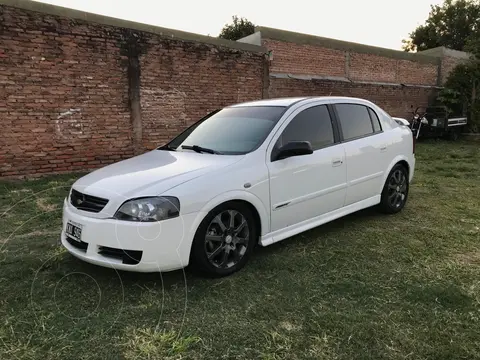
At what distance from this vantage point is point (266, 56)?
10891 mm

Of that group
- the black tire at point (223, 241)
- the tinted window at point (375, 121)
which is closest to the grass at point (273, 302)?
the black tire at point (223, 241)

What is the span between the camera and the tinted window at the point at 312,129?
3807mm

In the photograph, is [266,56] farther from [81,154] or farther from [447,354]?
[447,354]

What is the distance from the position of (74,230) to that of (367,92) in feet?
43.2

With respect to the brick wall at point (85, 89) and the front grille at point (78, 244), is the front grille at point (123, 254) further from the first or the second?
the brick wall at point (85, 89)

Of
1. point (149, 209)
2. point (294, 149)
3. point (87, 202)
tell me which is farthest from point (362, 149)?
point (87, 202)

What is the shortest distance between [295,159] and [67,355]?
2.41 m

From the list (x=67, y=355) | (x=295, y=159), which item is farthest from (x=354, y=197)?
(x=67, y=355)

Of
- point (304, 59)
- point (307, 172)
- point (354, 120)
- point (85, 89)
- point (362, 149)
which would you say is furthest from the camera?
point (304, 59)

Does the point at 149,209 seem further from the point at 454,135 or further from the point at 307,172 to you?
the point at 454,135

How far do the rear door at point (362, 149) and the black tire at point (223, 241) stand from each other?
1.45m

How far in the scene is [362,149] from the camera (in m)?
4.36

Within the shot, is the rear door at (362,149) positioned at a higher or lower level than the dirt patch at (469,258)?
higher

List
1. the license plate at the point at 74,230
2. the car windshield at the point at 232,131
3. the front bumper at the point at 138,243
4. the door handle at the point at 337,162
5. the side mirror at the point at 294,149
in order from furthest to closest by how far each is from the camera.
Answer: the door handle at the point at 337,162 < the car windshield at the point at 232,131 < the side mirror at the point at 294,149 < the license plate at the point at 74,230 < the front bumper at the point at 138,243
